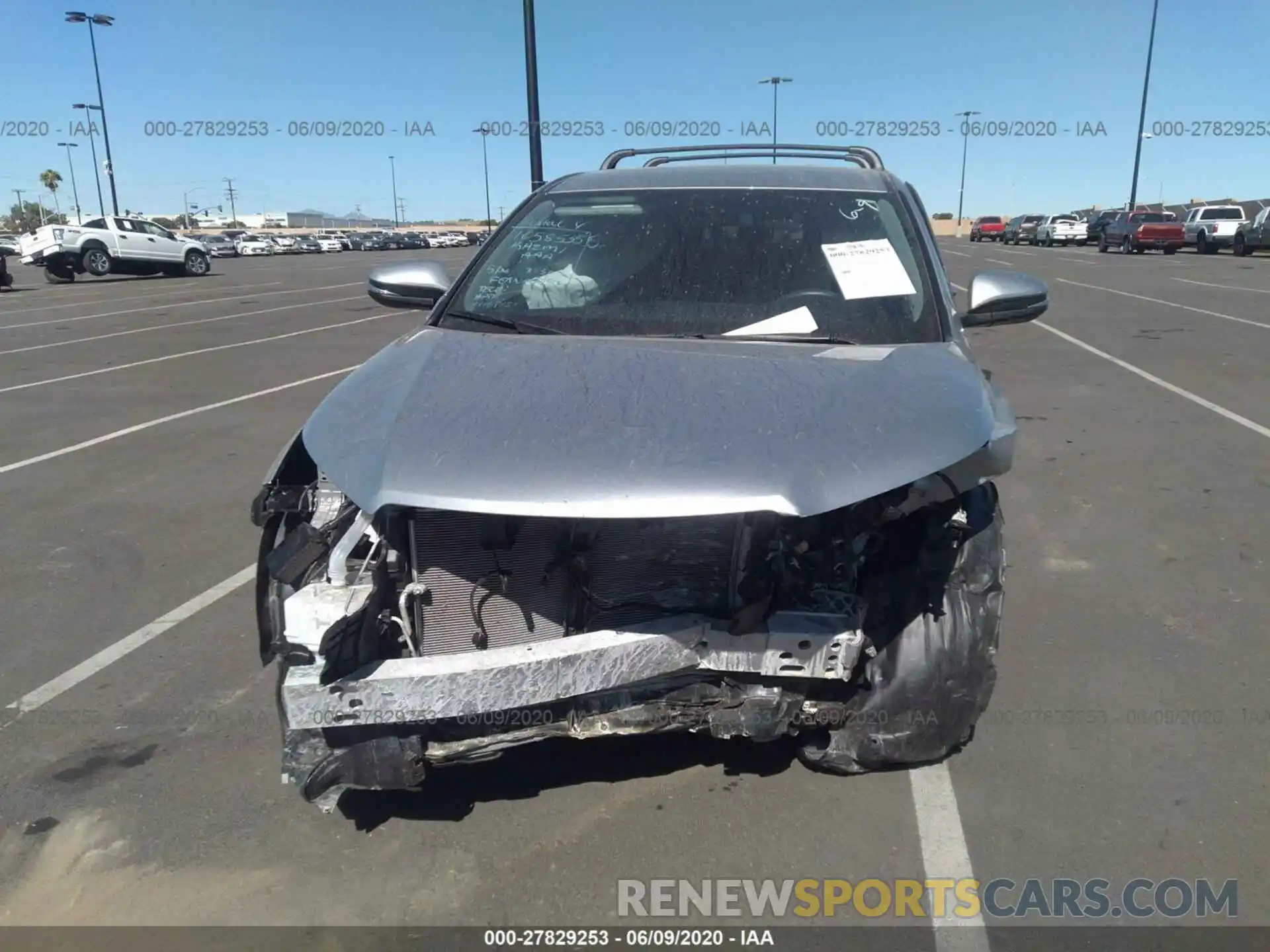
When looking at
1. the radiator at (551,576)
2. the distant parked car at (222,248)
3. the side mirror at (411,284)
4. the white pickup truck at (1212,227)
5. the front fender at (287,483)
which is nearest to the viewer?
the radiator at (551,576)

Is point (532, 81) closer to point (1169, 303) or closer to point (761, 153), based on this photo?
point (761, 153)

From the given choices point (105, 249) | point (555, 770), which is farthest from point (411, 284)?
point (105, 249)

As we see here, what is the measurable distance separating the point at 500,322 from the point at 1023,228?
5486 cm

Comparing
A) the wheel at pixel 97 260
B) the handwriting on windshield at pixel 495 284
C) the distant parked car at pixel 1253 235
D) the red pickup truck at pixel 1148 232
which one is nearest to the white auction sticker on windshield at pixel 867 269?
the handwriting on windshield at pixel 495 284

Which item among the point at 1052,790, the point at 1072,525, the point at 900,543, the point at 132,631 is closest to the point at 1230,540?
the point at 1072,525

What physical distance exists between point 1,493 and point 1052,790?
20.1 ft

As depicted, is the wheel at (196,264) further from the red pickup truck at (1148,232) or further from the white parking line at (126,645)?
the red pickup truck at (1148,232)

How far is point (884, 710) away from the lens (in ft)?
9.13

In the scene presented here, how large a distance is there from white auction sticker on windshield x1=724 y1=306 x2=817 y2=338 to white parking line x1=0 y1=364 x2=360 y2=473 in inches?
126

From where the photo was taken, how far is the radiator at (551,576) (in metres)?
2.56

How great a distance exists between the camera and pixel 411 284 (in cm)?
404

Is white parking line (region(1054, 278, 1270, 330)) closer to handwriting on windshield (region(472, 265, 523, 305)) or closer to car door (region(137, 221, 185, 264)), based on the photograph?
handwriting on windshield (region(472, 265, 523, 305))

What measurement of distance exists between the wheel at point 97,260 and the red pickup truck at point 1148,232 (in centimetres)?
3521

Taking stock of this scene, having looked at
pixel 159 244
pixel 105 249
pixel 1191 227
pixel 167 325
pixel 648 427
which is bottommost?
pixel 167 325
